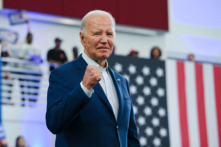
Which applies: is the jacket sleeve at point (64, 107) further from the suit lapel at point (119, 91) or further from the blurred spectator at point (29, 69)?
the blurred spectator at point (29, 69)

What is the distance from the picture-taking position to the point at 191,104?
9.61m

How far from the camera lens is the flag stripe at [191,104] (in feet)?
30.5

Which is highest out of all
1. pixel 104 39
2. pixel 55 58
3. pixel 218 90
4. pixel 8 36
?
pixel 8 36

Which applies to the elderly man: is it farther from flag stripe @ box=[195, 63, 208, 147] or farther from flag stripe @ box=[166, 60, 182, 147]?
flag stripe @ box=[195, 63, 208, 147]

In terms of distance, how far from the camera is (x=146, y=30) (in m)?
11.8

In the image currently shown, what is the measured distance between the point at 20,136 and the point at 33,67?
4.71ft

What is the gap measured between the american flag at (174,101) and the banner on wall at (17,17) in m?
2.84

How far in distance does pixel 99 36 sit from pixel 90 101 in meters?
0.33

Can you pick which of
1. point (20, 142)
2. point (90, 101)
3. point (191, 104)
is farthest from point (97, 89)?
point (191, 104)

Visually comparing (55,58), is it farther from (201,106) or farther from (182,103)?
(201,106)

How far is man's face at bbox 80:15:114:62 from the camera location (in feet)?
6.98

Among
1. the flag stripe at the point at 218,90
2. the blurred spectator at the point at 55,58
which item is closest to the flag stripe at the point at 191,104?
the flag stripe at the point at 218,90

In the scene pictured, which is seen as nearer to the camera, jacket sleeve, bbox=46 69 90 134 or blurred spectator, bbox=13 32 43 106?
jacket sleeve, bbox=46 69 90 134

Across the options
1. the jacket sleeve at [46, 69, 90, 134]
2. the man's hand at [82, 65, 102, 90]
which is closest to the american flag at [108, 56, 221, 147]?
the jacket sleeve at [46, 69, 90, 134]
